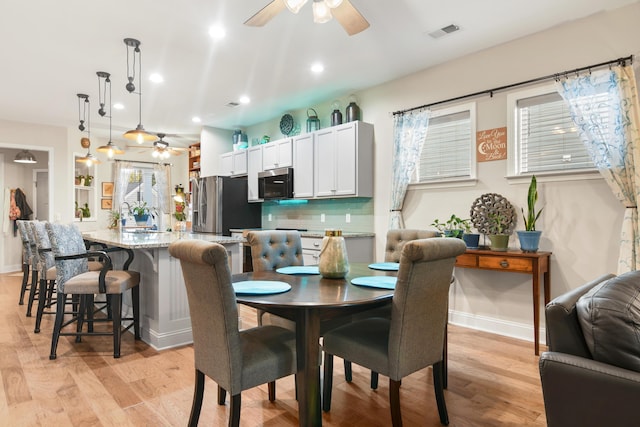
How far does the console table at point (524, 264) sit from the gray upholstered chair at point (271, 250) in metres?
1.45

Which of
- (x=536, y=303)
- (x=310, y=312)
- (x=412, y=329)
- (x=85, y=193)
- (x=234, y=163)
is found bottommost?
(x=536, y=303)

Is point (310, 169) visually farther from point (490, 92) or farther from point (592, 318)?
point (592, 318)

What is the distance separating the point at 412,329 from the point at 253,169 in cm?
485

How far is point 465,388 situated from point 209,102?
189 inches

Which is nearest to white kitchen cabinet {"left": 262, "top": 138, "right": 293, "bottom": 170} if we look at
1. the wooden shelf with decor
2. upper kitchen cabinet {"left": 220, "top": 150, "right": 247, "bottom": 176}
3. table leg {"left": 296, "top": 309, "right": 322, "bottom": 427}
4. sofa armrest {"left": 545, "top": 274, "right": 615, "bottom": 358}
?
upper kitchen cabinet {"left": 220, "top": 150, "right": 247, "bottom": 176}

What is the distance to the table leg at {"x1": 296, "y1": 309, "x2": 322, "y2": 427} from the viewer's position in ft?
5.32

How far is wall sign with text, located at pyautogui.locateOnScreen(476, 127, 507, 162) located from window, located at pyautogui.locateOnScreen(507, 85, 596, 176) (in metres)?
0.08

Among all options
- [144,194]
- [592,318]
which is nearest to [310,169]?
[592,318]

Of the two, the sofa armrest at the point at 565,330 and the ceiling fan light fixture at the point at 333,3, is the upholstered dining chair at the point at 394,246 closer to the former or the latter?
the sofa armrest at the point at 565,330

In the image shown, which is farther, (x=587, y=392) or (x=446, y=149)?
(x=446, y=149)

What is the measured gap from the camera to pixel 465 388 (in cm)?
240

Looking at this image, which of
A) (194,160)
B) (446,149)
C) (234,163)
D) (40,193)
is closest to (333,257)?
(446,149)

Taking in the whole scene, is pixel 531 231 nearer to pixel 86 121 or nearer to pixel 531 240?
pixel 531 240

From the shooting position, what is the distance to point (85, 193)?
7672mm
